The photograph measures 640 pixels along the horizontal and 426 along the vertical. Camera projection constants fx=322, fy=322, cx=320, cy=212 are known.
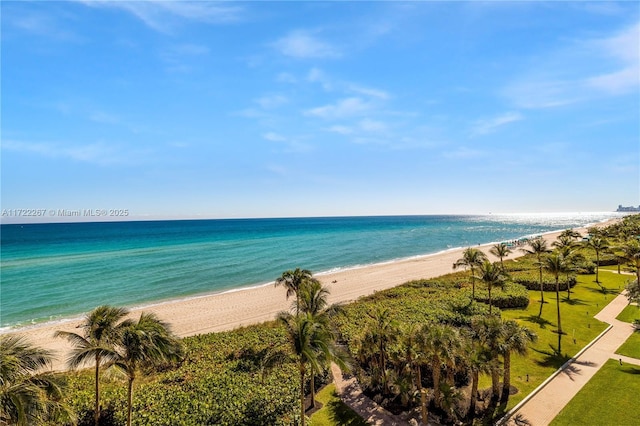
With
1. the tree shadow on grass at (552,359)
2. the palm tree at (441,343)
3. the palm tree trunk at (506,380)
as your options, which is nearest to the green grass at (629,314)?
the tree shadow on grass at (552,359)

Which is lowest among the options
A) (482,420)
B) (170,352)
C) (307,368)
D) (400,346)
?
(482,420)

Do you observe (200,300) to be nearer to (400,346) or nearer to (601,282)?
(400,346)

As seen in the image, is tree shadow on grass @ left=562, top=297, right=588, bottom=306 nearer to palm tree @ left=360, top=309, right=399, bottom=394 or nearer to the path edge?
the path edge

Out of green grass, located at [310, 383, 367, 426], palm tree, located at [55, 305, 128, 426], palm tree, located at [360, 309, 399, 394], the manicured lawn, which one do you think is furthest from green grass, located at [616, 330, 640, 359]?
palm tree, located at [55, 305, 128, 426]

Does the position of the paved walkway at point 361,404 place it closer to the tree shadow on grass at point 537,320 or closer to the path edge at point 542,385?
the path edge at point 542,385

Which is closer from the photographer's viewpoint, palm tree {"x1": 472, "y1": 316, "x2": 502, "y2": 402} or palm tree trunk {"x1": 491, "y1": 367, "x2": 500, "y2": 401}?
palm tree {"x1": 472, "y1": 316, "x2": 502, "y2": 402}

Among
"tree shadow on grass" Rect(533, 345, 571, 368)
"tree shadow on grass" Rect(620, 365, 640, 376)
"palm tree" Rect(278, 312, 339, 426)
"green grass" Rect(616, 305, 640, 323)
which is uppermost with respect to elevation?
"palm tree" Rect(278, 312, 339, 426)

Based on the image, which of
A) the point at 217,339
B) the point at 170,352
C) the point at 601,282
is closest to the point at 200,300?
the point at 217,339
